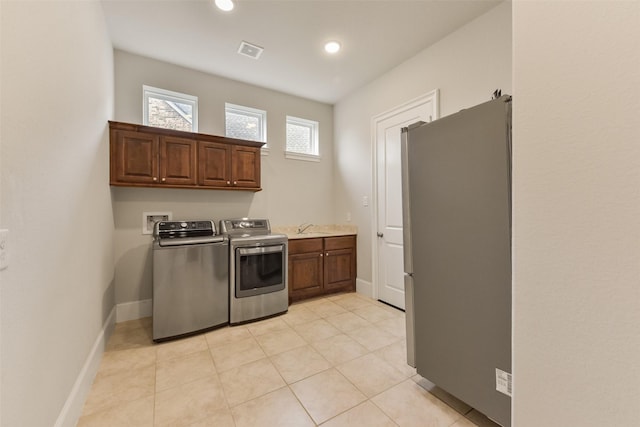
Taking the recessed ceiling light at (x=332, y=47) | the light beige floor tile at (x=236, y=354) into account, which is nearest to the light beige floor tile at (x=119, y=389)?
the light beige floor tile at (x=236, y=354)

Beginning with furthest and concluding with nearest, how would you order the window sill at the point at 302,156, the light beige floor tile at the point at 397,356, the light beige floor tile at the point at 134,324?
1. the window sill at the point at 302,156
2. the light beige floor tile at the point at 134,324
3. the light beige floor tile at the point at 397,356

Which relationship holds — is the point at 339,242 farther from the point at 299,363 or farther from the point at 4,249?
the point at 4,249

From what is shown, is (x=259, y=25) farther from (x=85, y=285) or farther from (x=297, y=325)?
(x=297, y=325)

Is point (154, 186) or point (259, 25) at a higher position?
point (259, 25)

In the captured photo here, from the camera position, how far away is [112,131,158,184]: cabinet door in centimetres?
258

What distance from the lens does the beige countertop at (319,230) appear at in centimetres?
372

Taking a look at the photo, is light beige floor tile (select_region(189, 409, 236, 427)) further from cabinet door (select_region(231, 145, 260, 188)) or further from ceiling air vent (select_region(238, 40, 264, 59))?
ceiling air vent (select_region(238, 40, 264, 59))

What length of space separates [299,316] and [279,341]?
23.3 inches

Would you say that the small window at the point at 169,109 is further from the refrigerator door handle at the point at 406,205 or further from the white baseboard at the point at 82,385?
the refrigerator door handle at the point at 406,205

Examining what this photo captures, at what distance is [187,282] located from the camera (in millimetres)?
2494

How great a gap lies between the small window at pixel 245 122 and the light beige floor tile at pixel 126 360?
8.60 ft

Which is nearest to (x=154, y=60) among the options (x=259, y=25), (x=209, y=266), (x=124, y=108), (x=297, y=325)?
(x=124, y=108)

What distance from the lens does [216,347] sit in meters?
2.30

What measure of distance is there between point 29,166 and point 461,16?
3.24 metres
